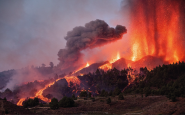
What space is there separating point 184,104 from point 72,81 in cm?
6586

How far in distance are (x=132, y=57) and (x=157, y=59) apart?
21.6 m

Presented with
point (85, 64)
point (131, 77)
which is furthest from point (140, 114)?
point (85, 64)

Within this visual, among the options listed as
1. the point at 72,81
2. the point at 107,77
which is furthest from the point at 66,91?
the point at 107,77

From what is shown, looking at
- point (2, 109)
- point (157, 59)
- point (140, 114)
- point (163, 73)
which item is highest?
point (157, 59)

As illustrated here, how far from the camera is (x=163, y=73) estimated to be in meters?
62.2

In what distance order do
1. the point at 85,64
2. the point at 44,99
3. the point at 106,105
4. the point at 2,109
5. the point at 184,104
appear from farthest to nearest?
1. the point at 85,64
2. the point at 44,99
3. the point at 106,105
4. the point at 184,104
5. the point at 2,109

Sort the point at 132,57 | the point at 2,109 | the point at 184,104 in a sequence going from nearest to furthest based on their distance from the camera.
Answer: the point at 2,109 < the point at 184,104 < the point at 132,57

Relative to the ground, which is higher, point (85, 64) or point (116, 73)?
point (85, 64)

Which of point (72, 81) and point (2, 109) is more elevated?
point (72, 81)

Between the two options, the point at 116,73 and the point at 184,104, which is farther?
the point at 116,73

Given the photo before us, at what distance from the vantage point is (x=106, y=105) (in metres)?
34.5

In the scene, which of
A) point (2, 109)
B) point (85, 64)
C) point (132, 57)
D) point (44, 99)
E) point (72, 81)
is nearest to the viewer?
point (2, 109)

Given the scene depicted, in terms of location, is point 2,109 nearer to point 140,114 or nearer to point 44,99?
point 140,114

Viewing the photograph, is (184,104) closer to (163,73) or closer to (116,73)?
(163,73)
